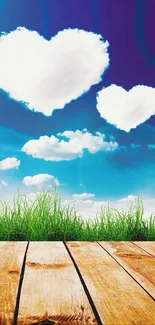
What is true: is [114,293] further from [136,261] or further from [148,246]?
[148,246]

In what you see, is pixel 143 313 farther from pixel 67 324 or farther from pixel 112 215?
pixel 112 215

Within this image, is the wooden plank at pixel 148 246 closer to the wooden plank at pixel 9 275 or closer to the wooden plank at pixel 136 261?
the wooden plank at pixel 136 261

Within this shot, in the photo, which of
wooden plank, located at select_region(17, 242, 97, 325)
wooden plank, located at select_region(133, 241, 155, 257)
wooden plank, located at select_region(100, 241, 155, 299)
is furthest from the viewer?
wooden plank, located at select_region(133, 241, 155, 257)

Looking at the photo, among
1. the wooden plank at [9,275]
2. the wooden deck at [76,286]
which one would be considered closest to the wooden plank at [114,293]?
the wooden deck at [76,286]

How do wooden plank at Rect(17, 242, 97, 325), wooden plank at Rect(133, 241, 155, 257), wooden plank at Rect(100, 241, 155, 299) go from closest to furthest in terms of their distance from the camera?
wooden plank at Rect(17, 242, 97, 325), wooden plank at Rect(100, 241, 155, 299), wooden plank at Rect(133, 241, 155, 257)

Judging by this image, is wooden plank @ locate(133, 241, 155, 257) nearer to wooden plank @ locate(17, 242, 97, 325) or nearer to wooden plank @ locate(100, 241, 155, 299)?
wooden plank @ locate(100, 241, 155, 299)

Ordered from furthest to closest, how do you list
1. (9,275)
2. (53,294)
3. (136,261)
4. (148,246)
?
(148,246)
(136,261)
(9,275)
(53,294)

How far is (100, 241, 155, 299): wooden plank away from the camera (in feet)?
5.23

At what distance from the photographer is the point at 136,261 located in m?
2.02

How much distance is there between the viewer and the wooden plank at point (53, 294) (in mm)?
1124

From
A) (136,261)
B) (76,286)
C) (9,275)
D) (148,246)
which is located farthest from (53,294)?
(148,246)

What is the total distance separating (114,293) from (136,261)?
651 millimetres

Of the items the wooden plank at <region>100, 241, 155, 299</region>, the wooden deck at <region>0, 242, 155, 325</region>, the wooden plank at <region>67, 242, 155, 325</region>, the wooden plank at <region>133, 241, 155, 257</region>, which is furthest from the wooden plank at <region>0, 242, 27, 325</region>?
the wooden plank at <region>133, 241, 155, 257</region>

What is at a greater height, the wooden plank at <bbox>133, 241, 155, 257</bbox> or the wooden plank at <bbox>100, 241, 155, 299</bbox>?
the wooden plank at <bbox>133, 241, 155, 257</bbox>
